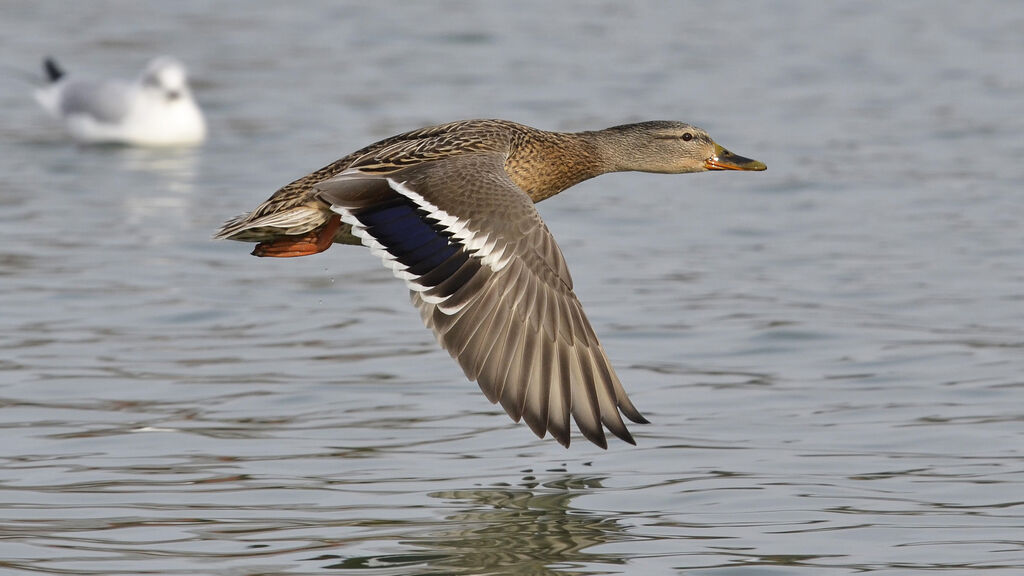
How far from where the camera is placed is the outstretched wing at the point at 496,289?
5.58 m

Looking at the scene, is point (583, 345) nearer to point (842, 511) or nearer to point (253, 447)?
point (842, 511)

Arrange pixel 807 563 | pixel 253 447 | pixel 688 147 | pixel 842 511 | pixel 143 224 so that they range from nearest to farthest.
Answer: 1. pixel 807 563
2. pixel 842 511
3. pixel 253 447
4. pixel 688 147
5. pixel 143 224

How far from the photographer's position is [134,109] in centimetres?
1493

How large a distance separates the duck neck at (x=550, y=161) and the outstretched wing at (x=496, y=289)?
0.96 m

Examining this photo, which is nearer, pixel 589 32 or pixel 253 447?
pixel 253 447

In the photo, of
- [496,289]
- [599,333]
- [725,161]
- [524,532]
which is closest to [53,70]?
[599,333]

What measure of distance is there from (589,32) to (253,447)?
13.4 metres

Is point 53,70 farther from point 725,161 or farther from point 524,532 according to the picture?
point 524,532

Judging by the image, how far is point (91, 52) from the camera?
1894 cm

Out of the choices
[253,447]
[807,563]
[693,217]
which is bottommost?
[807,563]

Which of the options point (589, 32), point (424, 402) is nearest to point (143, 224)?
point (424, 402)

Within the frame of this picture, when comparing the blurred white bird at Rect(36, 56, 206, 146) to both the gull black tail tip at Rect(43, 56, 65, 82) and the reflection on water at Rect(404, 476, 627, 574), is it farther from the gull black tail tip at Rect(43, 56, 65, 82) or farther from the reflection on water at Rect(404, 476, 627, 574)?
the reflection on water at Rect(404, 476, 627, 574)

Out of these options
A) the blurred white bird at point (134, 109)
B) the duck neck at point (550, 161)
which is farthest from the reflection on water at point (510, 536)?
the blurred white bird at point (134, 109)

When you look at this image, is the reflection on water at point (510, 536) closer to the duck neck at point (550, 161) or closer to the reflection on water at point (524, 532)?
the reflection on water at point (524, 532)
